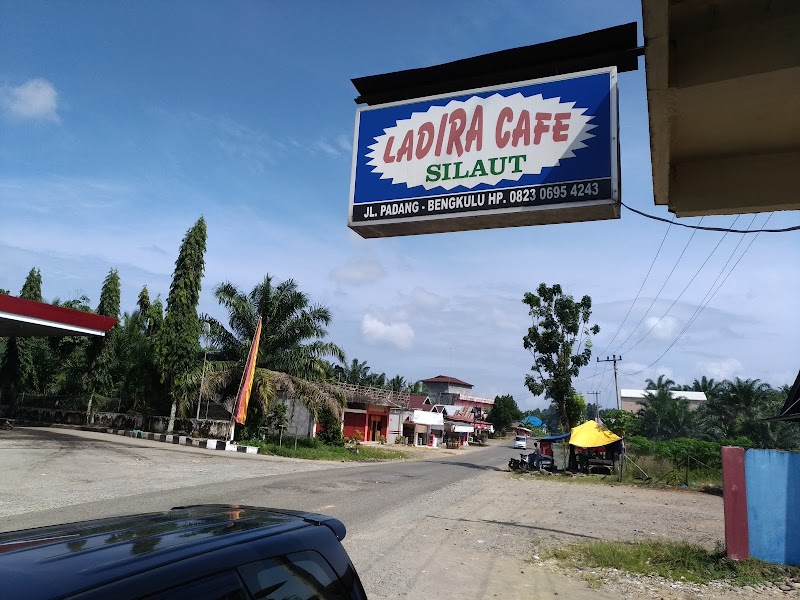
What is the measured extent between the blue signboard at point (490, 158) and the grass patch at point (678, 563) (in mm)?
5865

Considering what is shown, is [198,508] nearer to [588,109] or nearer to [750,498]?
[588,109]

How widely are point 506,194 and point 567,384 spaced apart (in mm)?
36019

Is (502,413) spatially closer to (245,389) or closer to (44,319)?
(245,389)

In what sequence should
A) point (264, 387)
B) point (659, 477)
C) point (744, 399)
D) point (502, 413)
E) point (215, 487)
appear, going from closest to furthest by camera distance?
point (215, 487), point (659, 477), point (264, 387), point (744, 399), point (502, 413)

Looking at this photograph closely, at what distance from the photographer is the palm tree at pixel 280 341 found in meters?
28.5

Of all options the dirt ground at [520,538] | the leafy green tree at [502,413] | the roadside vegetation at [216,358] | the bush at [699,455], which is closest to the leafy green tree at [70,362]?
the roadside vegetation at [216,358]

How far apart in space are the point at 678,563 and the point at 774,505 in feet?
5.83

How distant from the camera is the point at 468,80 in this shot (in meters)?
5.45

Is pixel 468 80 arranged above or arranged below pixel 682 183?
above

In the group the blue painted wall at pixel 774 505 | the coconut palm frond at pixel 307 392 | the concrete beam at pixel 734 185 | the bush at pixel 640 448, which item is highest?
the concrete beam at pixel 734 185

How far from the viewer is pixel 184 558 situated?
6.02ft

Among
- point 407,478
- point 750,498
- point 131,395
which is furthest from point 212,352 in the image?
point 750,498

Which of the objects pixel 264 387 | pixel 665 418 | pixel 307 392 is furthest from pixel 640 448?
pixel 665 418

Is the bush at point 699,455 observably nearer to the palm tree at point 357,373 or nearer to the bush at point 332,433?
the bush at point 332,433
